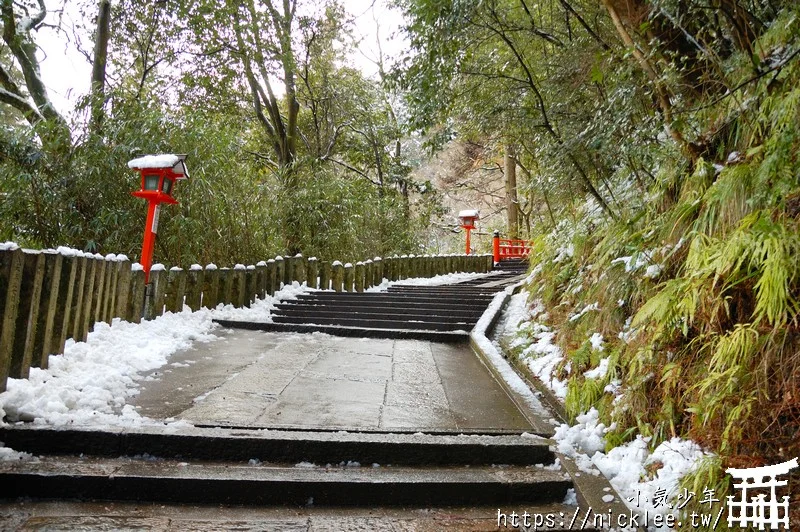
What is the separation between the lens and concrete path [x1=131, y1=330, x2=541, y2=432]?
3371mm

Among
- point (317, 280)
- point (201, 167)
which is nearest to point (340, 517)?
point (201, 167)

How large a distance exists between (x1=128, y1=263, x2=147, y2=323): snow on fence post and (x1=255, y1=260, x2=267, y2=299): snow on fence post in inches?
102

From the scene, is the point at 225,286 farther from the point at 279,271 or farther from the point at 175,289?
the point at 279,271

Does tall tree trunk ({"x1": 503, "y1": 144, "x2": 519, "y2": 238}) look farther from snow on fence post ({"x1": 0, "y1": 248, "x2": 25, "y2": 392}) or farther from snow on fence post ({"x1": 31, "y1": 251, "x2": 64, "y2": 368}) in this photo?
snow on fence post ({"x1": 0, "y1": 248, "x2": 25, "y2": 392})

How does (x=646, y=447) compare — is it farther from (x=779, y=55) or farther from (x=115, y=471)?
(x=115, y=471)

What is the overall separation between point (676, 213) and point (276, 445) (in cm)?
308

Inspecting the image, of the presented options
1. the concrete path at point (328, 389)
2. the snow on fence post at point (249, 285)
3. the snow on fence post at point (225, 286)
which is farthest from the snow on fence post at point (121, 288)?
the snow on fence post at point (249, 285)

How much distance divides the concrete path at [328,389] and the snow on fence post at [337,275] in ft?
14.5

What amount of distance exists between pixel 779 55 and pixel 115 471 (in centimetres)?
448

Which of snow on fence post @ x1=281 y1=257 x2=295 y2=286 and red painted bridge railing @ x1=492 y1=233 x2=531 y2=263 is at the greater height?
red painted bridge railing @ x1=492 y1=233 x2=531 y2=263

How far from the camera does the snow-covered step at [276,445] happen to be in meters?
2.76

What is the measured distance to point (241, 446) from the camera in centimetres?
284

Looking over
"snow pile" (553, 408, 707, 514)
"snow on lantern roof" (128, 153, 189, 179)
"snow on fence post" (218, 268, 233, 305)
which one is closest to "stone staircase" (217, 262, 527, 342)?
"snow on fence post" (218, 268, 233, 305)

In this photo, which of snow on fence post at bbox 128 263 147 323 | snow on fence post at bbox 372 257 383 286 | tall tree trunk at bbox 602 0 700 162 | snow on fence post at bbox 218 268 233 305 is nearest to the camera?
tall tree trunk at bbox 602 0 700 162
